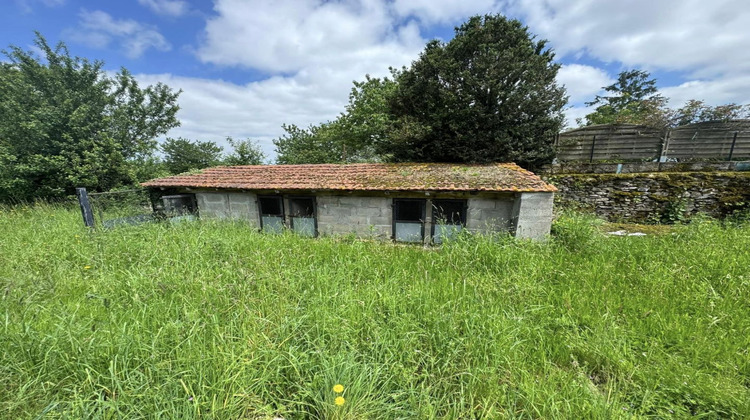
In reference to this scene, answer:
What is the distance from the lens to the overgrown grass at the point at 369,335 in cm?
192

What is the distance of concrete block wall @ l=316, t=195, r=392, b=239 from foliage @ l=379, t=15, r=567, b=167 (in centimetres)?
412

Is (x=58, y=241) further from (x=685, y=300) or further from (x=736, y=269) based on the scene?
(x=736, y=269)

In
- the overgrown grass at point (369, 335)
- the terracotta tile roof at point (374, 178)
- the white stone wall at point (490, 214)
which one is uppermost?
the terracotta tile roof at point (374, 178)

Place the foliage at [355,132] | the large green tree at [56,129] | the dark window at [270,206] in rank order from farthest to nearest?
the foliage at [355,132] → the large green tree at [56,129] → the dark window at [270,206]

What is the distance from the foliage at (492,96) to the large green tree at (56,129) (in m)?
14.9

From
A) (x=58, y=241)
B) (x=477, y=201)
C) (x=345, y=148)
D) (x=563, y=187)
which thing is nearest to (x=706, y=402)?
(x=477, y=201)

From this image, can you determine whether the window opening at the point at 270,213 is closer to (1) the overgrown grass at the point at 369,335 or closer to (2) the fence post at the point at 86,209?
(1) the overgrown grass at the point at 369,335

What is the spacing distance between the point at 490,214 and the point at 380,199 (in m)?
3.24

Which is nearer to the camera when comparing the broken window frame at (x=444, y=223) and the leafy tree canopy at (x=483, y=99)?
the broken window frame at (x=444, y=223)

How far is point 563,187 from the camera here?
9.08 metres

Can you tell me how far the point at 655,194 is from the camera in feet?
26.4

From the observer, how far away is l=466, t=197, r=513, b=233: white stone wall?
6.82 meters

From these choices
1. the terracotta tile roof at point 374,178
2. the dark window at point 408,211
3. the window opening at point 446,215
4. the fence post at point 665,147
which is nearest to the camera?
the terracotta tile roof at point 374,178

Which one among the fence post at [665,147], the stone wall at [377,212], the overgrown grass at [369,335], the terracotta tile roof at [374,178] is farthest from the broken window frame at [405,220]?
the fence post at [665,147]
